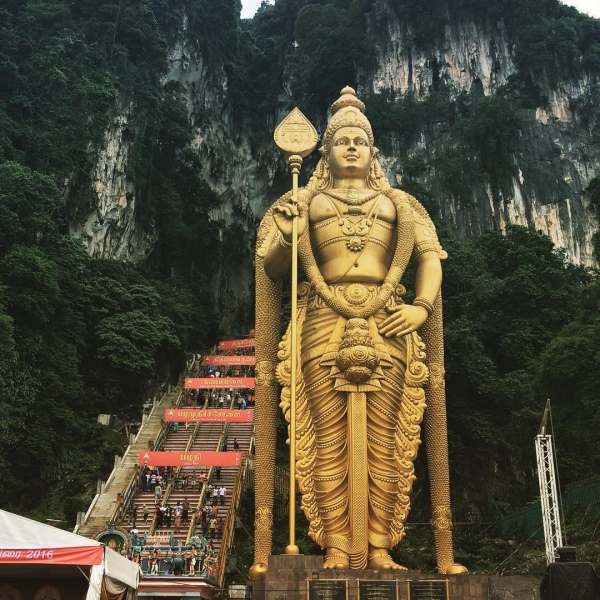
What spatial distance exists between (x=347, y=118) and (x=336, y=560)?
4003 mm

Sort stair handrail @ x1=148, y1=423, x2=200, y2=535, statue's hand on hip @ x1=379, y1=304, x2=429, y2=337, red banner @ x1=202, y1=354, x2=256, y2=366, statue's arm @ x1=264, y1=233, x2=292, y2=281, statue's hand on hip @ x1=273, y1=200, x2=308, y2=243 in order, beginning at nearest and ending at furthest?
statue's hand on hip @ x1=273, y1=200, x2=308, y2=243
statue's hand on hip @ x1=379, y1=304, x2=429, y2=337
statue's arm @ x1=264, y1=233, x2=292, y2=281
stair handrail @ x1=148, y1=423, x2=200, y2=535
red banner @ x1=202, y1=354, x2=256, y2=366

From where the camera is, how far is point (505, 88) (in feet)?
105

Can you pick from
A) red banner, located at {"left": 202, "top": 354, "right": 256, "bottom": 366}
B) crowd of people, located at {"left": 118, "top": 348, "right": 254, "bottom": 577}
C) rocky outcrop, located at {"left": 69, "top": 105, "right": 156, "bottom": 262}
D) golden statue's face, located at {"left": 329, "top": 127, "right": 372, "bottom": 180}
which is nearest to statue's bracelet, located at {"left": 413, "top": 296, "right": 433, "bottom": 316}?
golden statue's face, located at {"left": 329, "top": 127, "right": 372, "bottom": 180}

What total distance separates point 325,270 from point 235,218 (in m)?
27.3

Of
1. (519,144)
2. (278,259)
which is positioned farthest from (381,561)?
(519,144)

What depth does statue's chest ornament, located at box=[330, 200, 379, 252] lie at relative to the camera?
6.83m

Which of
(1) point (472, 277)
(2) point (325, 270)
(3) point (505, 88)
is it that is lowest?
(2) point (325, 270)

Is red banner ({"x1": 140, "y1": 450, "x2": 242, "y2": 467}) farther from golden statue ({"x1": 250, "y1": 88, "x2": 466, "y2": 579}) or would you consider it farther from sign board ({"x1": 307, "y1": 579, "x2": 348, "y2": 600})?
sign board ({"x1": 307, "y1": 579, "x2": 348, "y2": 600})

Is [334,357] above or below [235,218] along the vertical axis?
below

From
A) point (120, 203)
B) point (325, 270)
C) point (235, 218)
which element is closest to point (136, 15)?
point (120, 203)

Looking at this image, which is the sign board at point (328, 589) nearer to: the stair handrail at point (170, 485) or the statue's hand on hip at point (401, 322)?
the statue's hand on hip at point (401, 322)

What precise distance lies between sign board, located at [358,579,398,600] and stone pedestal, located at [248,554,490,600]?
0.03 m

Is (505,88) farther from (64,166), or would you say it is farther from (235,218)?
(64,166)

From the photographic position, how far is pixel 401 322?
6559 millimetres
